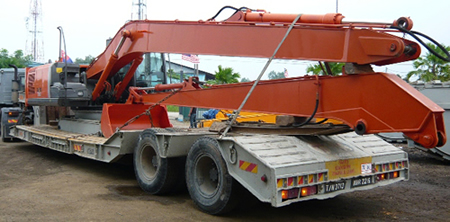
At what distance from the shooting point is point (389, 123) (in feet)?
17.1

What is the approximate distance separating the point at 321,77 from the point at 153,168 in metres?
3.62

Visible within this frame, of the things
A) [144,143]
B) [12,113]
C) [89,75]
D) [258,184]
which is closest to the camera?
[258,184]

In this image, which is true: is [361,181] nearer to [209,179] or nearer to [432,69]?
[209,179]

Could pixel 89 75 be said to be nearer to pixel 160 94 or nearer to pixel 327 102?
pixel 160 94

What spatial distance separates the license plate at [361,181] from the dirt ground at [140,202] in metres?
0.49

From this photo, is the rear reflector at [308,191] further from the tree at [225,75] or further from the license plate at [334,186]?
the tree at [225,75]

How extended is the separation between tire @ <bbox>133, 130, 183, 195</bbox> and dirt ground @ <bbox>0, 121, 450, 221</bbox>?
182 millimetres

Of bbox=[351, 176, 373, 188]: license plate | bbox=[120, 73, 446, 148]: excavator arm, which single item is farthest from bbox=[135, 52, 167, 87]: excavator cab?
bbox=[351, 176, 373, 188]: license plate

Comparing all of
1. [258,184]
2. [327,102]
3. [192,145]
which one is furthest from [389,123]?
[192,145]

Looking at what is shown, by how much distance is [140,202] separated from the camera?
718cm

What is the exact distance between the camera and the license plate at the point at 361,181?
20.4 feet

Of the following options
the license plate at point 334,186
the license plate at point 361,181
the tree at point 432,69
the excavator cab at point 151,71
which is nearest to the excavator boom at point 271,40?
the license plate at point 334,186

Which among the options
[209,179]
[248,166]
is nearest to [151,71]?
[209,179]

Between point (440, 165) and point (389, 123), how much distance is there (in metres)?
7.80
